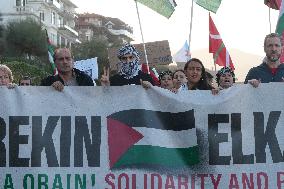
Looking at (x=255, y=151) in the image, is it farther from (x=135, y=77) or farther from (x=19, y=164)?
(x=19, y=164)

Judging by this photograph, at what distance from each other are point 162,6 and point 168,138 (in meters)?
3.69

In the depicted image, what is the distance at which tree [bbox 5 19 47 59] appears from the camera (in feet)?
210

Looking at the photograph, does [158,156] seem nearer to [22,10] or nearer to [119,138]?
[119,138]

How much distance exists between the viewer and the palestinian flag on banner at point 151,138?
5.71 metres

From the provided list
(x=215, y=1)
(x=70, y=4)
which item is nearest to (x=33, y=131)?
(x=215, y=1)

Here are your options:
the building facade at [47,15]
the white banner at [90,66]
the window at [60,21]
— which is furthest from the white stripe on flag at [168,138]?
the window at [60,21]

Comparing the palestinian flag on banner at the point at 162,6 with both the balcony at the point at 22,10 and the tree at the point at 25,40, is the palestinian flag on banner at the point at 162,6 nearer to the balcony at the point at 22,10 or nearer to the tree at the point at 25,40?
the tree at the point at 25,40

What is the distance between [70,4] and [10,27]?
175 ft

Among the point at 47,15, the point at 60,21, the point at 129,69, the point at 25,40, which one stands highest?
the point at 60,21

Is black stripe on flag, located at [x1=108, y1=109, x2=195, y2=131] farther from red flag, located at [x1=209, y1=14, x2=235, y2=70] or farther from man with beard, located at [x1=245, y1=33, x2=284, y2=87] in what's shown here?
red flag, located at [x1=209, y1=14, x2=235, y2=70]

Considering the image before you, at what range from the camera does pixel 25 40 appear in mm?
64125

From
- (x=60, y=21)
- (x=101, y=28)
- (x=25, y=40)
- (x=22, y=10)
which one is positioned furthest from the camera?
(x=101, y=28)

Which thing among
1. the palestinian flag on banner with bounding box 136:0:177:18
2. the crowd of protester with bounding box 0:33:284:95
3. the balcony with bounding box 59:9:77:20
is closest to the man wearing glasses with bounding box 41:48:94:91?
the crowd of protester with bounding box 0:33:284:95

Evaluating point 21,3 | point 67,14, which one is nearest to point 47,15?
point 21,3
